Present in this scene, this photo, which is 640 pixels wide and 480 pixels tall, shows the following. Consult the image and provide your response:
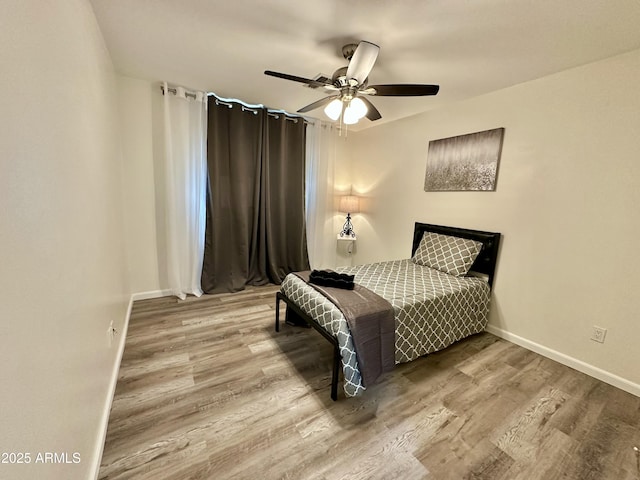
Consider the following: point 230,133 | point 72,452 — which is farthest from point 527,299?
point 230,133

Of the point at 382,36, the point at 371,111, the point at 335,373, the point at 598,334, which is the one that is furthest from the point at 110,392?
the point at 598,334

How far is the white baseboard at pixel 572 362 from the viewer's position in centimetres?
196

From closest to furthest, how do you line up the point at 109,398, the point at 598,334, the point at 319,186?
the point at 109,398, the point at 598,334, the point at 319,186

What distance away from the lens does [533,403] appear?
1812mm

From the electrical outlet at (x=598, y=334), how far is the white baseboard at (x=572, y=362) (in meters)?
0.23

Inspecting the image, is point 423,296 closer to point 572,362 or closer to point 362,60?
point 572,362

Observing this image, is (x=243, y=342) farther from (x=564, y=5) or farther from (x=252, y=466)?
(x=564, y=5)

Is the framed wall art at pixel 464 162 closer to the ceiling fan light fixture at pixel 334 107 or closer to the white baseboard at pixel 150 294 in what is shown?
the ceiling fan light fixture at pixel 334 107

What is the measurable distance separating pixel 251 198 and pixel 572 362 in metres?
3.80

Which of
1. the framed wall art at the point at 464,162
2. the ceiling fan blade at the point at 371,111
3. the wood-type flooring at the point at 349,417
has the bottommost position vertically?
the wood-type flooring at the point at 349,417

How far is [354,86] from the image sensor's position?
6.47 ft

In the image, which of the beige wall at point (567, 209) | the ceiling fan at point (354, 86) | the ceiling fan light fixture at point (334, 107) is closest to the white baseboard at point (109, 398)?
the ceiling fan at point (354, 86)

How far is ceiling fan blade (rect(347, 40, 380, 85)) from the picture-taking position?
1577 millimetres

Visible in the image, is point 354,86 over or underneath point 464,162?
over
